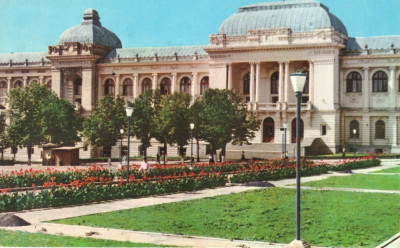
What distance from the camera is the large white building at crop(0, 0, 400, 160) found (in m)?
84.6

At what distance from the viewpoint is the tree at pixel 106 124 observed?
245 ft

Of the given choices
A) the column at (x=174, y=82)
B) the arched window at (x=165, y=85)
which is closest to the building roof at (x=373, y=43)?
the column at (x=174, y=82)

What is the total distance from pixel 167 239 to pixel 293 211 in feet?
28.0

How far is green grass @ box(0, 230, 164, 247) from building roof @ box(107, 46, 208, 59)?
8518cm

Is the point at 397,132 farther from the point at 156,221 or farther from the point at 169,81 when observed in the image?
the point at 156,221

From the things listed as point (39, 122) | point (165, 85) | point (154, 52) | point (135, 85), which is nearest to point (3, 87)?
point (135, 85)

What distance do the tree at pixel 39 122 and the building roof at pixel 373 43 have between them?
42492 mm

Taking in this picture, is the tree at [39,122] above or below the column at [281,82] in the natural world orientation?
below

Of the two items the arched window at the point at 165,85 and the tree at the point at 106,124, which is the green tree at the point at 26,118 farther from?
the arched window at the point at 165,85

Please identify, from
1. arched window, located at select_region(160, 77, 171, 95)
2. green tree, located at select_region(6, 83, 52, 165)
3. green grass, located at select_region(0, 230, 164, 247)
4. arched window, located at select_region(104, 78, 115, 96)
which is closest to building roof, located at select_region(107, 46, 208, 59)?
arched window, located at select_region(104, 78, 115, 96)

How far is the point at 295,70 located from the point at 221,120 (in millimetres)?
25598

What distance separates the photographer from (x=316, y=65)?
85.8 meters

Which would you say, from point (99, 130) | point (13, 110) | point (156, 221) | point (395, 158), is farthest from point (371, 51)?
point (156, 221)

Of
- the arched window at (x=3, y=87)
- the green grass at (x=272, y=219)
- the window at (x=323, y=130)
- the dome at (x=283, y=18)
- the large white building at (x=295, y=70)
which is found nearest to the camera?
the green grass at (x=272, y=219)
